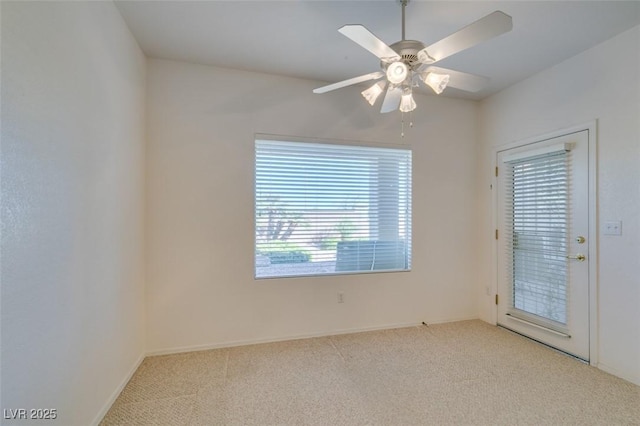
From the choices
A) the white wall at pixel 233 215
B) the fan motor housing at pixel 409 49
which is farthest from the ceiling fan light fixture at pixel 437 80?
the white wall at pixel 233 215

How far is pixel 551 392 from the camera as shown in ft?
6.69

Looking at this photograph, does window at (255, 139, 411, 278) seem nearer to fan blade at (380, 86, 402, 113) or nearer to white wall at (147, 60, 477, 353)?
white wall at (147, 60, 477, 353)

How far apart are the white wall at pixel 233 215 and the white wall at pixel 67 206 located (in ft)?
1.16

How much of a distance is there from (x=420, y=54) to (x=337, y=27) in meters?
0.94

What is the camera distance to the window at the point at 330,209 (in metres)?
2.90

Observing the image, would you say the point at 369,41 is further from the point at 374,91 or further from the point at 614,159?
the point at 614,159

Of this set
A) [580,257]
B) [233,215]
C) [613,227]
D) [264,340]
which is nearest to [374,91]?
[233,215]

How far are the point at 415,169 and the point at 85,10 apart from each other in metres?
3.13

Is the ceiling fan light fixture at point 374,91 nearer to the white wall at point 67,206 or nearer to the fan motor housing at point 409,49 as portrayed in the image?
the fan motor housing at point 409,49

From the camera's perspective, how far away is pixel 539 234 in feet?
9.36

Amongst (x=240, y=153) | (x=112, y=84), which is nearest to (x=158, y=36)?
(x=112, y=84)

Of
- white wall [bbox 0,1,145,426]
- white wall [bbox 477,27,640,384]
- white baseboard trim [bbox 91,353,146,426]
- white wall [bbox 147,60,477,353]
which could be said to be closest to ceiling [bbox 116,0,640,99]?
white wall [bbox 477,27,640,384]

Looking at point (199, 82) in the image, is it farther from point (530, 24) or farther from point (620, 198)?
point (620, 198)

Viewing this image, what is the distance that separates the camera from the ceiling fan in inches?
51.8
